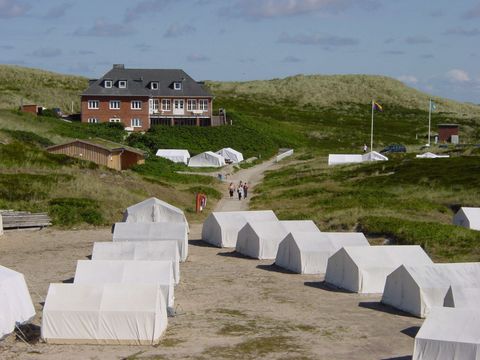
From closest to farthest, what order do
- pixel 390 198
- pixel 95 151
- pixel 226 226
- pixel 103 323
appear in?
pixel 103 323 < pixel 226 226 < pixel 390 198 < pixel 95 151

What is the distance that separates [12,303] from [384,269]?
1613 cm

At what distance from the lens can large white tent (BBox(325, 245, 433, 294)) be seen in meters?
37.8

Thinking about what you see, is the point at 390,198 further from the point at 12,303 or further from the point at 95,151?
the point at 12,303

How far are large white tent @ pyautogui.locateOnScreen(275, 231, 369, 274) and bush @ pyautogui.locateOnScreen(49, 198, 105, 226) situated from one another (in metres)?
16.8

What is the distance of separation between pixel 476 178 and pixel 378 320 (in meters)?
44.6

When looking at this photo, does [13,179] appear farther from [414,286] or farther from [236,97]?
[236,97]

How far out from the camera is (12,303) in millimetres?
30562

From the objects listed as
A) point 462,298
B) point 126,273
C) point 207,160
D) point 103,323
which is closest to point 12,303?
point 103,323

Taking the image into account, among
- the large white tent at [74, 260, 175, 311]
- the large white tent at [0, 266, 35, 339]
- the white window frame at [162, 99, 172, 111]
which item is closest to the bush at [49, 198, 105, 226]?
the large white tent at [74, 260, 175, 311]

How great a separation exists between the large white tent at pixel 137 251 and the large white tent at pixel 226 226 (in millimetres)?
10148

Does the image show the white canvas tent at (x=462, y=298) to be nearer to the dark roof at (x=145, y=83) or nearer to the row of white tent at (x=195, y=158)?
the row of white tent at (x=195, y=158)

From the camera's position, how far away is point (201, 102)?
120 m

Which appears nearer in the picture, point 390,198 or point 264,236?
point 264,236

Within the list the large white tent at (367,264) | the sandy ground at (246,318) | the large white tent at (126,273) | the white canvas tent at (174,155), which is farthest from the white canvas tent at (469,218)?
the white canvas tent at (174,155)
